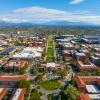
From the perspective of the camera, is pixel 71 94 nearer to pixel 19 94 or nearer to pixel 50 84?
pixel 50 84

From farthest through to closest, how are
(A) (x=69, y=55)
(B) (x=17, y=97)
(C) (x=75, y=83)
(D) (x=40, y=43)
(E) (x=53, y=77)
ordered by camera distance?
1. (D) (x=40, y=43)
2. (A) (x=69, y=55)
3. (E) (x=53, y=77)
4. (C) (x=75, y=83)
5. (B) (x=17, y=97)

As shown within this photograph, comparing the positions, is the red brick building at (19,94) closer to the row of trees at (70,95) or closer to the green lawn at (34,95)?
the green lawn at (34,95)

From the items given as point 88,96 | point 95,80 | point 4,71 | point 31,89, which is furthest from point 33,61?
point 88,96

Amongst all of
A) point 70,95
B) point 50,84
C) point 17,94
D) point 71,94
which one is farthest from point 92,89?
point 17,94

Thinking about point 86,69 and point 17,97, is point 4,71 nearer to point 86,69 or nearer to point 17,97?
point 17,97

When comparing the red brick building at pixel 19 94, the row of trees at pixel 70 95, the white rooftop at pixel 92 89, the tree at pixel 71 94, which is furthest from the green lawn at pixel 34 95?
the white rooftop at pixel 92 89

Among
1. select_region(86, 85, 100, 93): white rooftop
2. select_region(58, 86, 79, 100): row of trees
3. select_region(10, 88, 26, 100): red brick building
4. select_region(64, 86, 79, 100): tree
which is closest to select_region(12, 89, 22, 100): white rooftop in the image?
select_region(10, 88, 26, 100): red brick building

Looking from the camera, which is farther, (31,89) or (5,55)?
(5,55)

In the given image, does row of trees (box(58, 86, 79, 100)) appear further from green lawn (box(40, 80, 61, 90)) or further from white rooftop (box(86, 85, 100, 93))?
green lawn (box(40, 80, 61, 90))

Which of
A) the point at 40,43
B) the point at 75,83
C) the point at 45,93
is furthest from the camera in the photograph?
the point at 40,43
